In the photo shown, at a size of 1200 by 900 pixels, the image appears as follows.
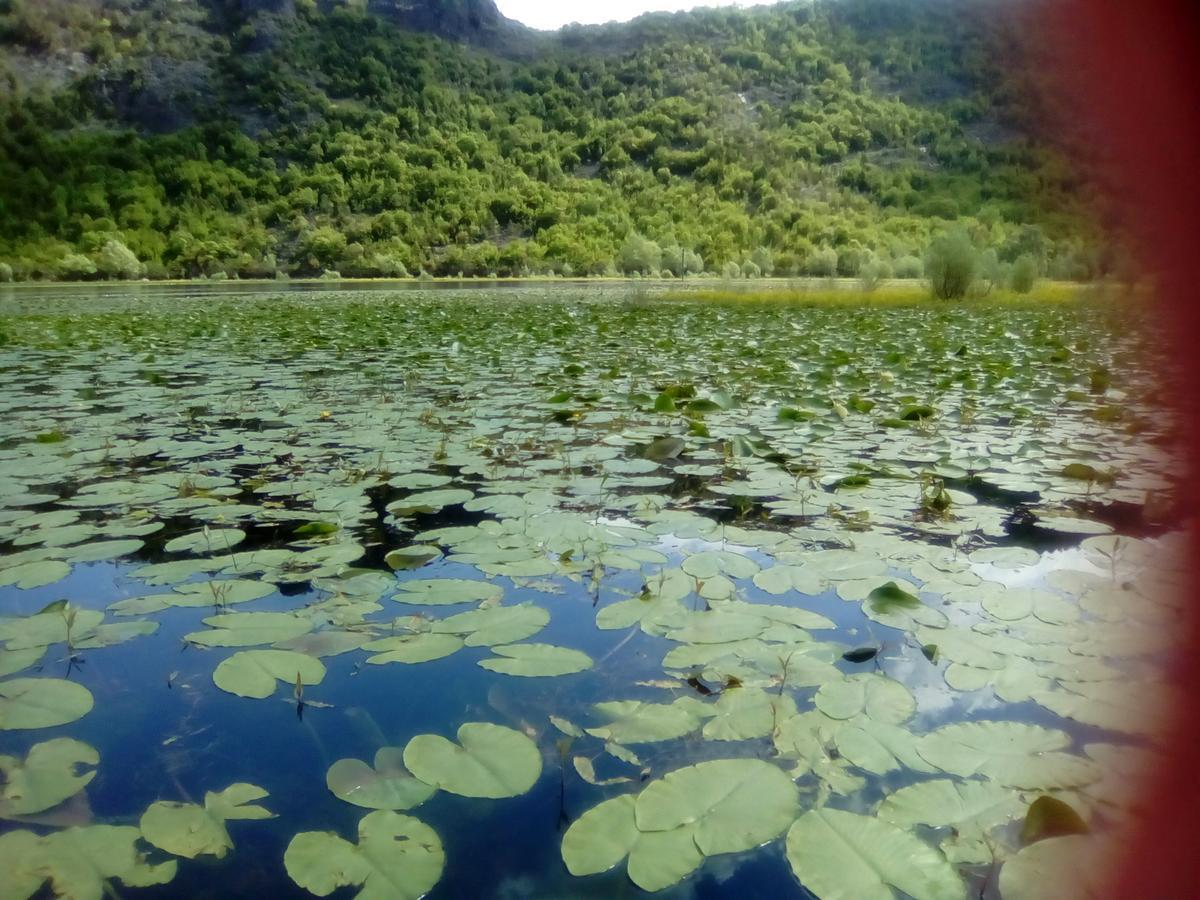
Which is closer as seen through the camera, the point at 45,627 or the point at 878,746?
the point at 878,746

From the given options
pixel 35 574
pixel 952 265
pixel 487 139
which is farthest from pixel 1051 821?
pixel 487 139

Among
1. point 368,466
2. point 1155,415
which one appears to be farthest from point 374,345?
point 1155,415

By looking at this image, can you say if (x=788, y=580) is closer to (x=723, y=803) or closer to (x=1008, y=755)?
(x=1008, y=755)

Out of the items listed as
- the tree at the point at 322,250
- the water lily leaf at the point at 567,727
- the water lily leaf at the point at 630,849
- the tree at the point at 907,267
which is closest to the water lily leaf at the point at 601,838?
the water lily leaf at the point at 630,849

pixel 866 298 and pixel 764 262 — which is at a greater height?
pixel 764 262

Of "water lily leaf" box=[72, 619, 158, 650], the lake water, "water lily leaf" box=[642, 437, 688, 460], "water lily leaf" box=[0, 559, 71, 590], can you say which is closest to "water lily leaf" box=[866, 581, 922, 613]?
the lake water

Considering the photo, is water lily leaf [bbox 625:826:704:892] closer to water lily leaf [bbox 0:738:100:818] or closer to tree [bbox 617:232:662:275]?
water lily leaf [bbox 0:738:100:818]

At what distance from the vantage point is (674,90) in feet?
303

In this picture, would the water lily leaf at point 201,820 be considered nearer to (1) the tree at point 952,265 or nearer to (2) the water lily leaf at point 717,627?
(2) the water lily leaf at point 717,627

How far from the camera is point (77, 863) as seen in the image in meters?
0.89

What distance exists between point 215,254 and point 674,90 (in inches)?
2594

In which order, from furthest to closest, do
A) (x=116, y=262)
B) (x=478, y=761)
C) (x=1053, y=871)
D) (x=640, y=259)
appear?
1. (x=640, y=259)
2. (x=116, y=262)
3. (x=478, y=761)
4. (x=1053, y=871)

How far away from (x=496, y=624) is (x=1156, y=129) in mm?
1974

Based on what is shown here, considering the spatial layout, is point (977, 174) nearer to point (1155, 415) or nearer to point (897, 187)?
point (897, 187)
